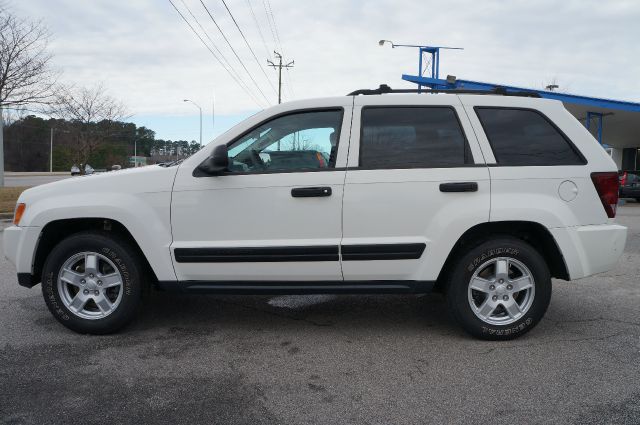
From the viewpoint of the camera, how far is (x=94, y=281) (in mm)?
4145

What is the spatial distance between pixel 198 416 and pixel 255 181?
175 cm

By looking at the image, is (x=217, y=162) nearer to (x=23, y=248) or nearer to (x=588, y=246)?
(x=23, y=248)

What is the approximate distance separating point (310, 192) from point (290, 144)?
20.1 inches

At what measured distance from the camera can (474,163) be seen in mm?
4000

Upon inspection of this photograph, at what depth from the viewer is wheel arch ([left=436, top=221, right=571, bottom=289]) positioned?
404cm

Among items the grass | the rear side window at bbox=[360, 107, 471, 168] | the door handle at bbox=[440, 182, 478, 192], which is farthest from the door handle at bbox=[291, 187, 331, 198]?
the grass

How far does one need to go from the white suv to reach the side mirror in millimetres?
11

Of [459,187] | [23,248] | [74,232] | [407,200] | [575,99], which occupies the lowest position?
[23,248]

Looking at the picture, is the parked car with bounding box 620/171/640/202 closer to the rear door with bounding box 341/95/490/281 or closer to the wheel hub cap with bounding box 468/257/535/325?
the wheel hub cap with bounding box 468/257/535/325

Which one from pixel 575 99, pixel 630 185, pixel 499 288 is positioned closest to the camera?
pixel 499 288

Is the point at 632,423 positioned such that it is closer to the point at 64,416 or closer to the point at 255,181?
the point at 255,181

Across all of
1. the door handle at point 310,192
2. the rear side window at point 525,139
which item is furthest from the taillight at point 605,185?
the door handle at point 310,192

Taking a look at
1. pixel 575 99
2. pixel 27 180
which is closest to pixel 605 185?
pixel 575 99

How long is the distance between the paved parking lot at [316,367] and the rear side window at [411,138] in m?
1.41
